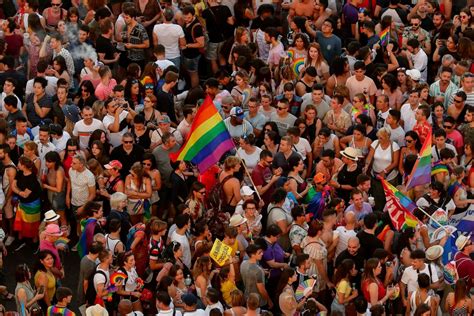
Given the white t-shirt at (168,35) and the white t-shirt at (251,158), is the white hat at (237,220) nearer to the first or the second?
the white t-shirt at (251,158)

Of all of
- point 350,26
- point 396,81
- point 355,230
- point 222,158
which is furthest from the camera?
point 350,26

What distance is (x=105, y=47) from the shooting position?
80.3 feet

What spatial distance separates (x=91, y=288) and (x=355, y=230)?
385 centimetres

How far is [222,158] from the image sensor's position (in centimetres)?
2191

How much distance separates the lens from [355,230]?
2036cm

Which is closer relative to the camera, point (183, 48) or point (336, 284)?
point (336, 284)

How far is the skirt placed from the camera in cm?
2136

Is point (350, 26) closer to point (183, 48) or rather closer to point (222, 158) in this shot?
point (183, 48)

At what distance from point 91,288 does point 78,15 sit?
719 centimetres

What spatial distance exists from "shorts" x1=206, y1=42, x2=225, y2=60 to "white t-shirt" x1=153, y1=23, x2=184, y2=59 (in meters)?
0.76

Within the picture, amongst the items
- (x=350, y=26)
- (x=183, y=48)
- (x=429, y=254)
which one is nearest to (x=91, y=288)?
(x=429, y=254)

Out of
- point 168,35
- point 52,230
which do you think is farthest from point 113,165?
point 168,35

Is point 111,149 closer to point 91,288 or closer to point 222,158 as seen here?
point 222,158

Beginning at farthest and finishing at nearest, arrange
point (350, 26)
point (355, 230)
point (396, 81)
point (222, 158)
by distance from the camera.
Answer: point (350, 26), point (396, 81), point (222, 158), point (355, 230)
